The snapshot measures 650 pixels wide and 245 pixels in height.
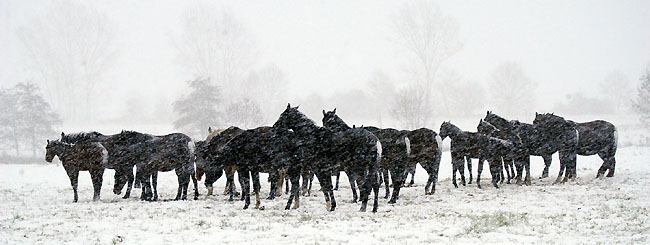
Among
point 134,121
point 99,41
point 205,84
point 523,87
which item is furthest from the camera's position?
point 523,87

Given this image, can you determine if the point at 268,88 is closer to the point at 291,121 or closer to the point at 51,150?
the point at 51,150

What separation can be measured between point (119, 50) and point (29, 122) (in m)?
30.3

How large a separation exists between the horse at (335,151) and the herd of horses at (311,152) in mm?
24

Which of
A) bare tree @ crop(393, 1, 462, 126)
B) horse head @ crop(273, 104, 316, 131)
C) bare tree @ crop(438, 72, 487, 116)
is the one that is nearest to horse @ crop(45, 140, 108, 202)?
horse head @ crop(273, 104, 316, 131)

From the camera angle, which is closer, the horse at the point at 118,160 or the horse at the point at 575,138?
the horse at the point at 118,160

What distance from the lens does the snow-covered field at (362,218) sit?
8648 mm

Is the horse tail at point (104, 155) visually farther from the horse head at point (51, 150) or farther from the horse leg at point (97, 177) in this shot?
the horse head at point (51, 150)

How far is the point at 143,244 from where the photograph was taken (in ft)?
27.0

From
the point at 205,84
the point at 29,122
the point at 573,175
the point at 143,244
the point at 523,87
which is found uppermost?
the point at 523,87

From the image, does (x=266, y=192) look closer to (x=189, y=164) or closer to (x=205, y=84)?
(x=189, y=164)

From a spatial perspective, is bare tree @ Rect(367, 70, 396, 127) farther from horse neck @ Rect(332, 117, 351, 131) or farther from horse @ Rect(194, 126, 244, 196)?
horse neck @ Rect(332, 117, 351, 131)

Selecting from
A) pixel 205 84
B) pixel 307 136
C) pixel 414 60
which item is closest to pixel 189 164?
pixel 307 136

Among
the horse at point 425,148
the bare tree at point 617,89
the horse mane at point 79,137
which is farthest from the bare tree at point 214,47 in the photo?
the bare tree at point 617,89

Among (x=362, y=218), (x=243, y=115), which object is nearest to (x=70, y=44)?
(x=243, y=115)
